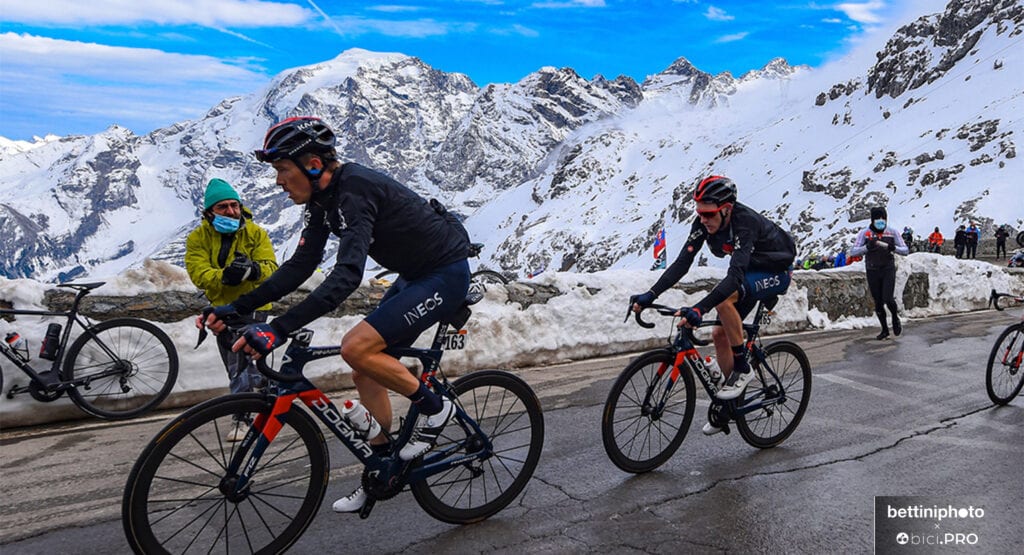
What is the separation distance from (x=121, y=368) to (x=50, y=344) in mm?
593

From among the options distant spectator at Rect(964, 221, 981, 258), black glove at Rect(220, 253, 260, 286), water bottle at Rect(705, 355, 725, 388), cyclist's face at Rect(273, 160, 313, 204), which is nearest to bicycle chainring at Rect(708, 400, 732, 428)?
water bottle at Rect(705, 355, 725, 388)

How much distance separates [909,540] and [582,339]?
5839 millimetres

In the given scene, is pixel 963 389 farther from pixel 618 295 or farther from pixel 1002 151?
pixel 1002 151

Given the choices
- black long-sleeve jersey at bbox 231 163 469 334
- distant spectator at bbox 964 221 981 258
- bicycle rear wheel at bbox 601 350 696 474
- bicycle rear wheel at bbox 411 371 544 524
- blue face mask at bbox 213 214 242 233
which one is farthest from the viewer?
distant spectator at bbox 964 221 981 258

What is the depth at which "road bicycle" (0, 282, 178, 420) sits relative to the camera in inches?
249

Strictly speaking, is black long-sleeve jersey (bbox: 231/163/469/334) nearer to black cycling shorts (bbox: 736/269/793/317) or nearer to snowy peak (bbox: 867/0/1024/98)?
black cycling shorts (bbox: 736/269/793/317)

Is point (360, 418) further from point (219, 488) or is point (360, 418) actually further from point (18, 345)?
point (18, 345)

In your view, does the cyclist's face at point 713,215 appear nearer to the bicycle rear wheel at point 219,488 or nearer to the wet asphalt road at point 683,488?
the wet asphalt road at point 683,488

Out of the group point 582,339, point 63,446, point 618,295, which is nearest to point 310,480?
point 63,446

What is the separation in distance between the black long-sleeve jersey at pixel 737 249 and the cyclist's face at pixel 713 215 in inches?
1.8

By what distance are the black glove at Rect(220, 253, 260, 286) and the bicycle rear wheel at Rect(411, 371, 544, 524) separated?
2308 millimetres

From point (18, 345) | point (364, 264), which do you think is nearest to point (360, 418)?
point (364, 264)

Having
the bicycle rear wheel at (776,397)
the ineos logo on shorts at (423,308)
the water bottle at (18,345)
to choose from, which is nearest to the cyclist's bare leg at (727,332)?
the bicycle rear wheel at (776,397)

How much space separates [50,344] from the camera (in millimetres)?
6367
